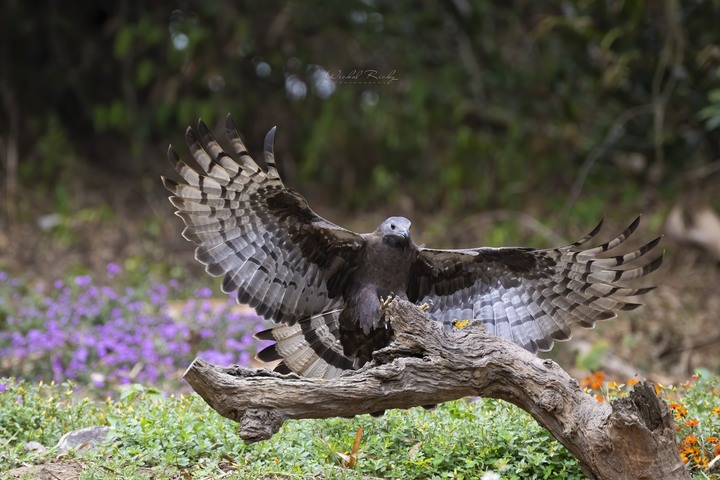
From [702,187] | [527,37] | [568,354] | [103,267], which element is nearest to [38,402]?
[568,354]

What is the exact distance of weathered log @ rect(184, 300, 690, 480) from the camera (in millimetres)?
3273

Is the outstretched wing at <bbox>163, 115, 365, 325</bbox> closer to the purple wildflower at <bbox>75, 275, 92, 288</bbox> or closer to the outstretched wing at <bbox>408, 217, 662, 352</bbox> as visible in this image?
the outstretched wing at <bbox>408, 217, 662, 352</bbox>

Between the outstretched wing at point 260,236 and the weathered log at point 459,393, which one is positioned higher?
the outstretched wing at point 260,236

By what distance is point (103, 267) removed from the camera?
8.67m

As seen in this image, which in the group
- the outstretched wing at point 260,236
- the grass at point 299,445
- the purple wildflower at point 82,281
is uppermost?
the purple wildflower at point 82,281

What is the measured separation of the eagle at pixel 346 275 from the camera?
14.1 ft

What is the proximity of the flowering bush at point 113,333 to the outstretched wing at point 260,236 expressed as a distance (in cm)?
136

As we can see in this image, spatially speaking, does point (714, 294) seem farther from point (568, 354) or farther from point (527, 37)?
point (527, 37)

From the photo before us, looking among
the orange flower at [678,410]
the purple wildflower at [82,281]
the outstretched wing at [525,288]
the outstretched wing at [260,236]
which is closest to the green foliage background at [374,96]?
Result: the purple wildflower at [82,281]

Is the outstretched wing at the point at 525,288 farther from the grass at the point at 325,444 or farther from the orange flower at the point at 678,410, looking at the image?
the orange flower at the point at 678,410

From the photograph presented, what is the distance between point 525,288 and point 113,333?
297 cm

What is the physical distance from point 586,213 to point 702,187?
3.90 ft

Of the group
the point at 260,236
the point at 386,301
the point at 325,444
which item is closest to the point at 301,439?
the point at 325,444

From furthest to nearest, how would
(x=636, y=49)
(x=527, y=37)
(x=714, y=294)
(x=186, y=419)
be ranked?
1. (x=527, y=37)
2. (x=636, y=49)
3. (x=714, y=294)
4. (x=186, y=419)
